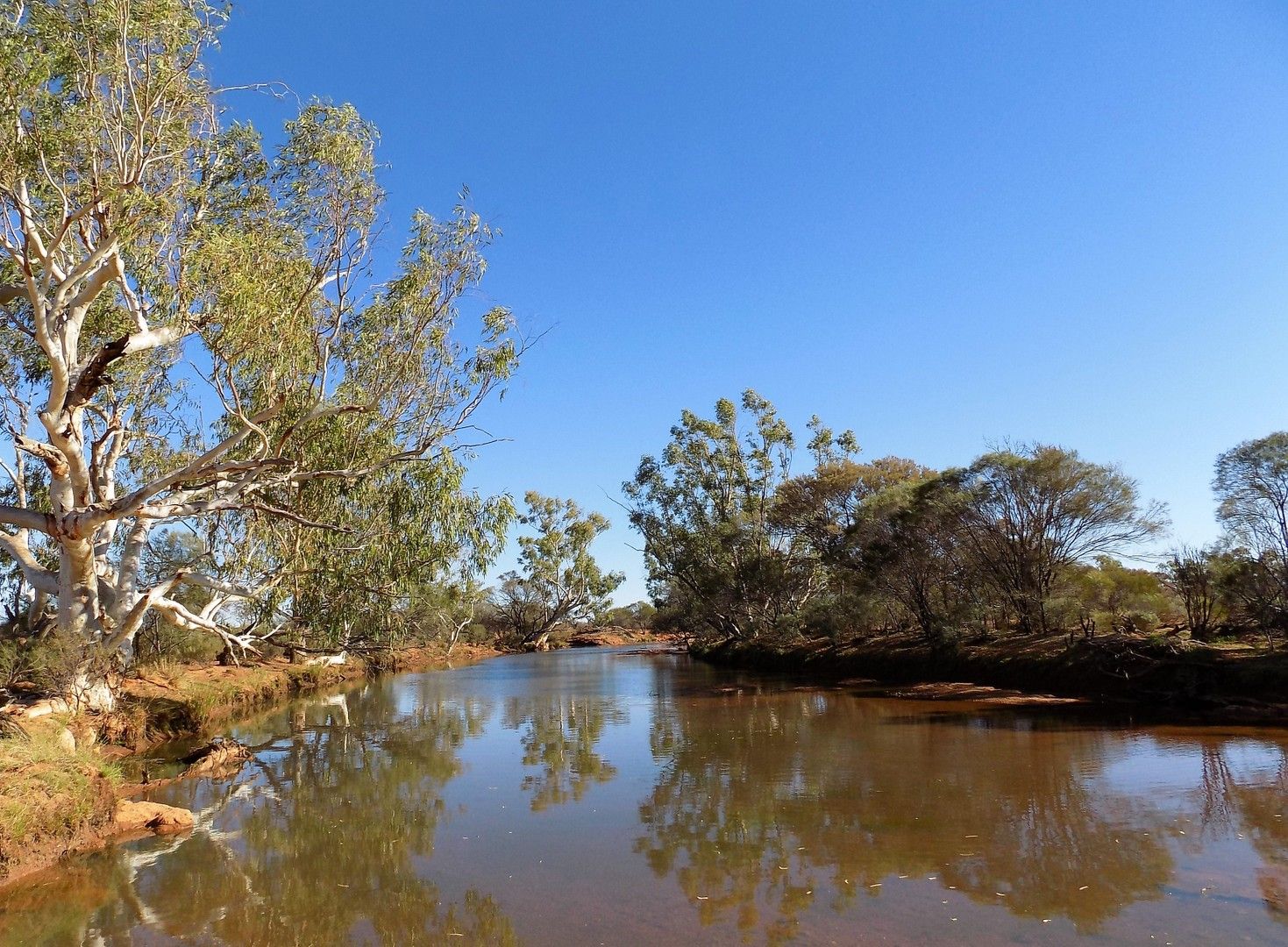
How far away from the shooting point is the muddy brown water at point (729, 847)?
4.93 meters

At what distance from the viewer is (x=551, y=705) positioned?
19.2 metres

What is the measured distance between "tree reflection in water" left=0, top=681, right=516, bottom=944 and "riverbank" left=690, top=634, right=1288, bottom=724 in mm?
12293

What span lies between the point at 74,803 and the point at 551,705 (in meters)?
13.1

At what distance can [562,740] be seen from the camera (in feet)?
44.6

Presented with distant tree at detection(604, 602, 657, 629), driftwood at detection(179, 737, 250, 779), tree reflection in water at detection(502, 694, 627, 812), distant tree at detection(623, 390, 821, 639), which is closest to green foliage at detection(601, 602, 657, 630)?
distant tree at detection(604, 602, 657, 629)

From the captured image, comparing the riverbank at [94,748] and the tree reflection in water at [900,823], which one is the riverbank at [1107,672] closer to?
the tree reflection in water at [900,823]

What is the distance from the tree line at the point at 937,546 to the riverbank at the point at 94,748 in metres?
17.0

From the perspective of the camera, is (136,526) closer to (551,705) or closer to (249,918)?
(249,918)

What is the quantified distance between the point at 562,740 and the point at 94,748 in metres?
7.08

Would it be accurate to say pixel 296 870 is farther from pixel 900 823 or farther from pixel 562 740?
pixel 562 740

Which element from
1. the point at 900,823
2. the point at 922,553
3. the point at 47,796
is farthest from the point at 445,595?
the point at 922,553

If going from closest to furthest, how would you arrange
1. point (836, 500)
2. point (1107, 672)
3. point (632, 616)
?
1. point (1107, 672)
2. point (836, 500)
3. point (632, 616)

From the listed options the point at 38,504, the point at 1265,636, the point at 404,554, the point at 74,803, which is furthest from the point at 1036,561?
the point at 38,504

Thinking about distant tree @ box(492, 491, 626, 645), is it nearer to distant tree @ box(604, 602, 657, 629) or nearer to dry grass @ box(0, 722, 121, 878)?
distant tree @ box(604, 602, 657, 629)
